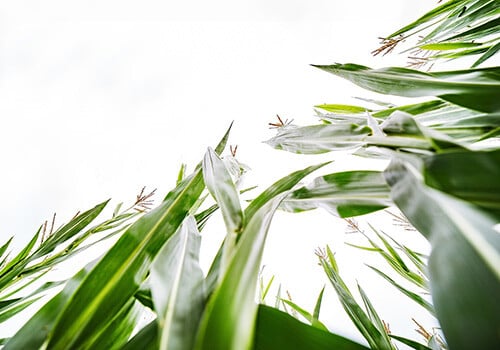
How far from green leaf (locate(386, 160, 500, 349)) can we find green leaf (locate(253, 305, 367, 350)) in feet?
0.23

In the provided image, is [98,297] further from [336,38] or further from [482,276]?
[336,38]

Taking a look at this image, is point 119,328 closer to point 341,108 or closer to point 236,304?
point 236,304

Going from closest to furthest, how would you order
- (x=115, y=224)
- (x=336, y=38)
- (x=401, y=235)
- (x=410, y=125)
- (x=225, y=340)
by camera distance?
1. (x=225, y=340)
2. (x=410, y=125)
3. (x=115, y=224)
4. (x=401, y=235)
5. (x=336, y=38)

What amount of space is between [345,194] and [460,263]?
130mm

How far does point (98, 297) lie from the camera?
200mm

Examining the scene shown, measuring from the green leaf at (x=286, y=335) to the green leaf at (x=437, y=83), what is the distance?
0.22m

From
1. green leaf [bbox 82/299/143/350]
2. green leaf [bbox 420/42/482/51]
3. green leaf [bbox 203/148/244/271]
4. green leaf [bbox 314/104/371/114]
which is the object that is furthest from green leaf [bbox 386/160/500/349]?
green leaf [bbox 420/42/482/51]

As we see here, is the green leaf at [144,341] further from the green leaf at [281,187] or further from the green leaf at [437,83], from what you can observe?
the green leaf at [437,83]

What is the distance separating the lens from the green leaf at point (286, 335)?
177 mm

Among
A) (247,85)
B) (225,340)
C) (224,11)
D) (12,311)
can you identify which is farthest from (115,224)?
(224,11)

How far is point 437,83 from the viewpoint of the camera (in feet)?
0.89

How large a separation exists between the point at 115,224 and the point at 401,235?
1930mm

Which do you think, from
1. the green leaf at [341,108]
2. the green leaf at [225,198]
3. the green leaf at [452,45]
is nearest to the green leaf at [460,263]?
the green leaf at [225,198]

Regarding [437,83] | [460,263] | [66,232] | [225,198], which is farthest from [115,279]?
[66,232]
